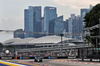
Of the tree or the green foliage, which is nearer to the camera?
the tree

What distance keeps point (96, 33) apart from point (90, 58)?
49.8 ft

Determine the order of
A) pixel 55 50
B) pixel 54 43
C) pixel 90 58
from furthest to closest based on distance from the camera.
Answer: pixel 54 43
pixel 55 50
pixel 90 58

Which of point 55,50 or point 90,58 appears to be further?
point 55,50

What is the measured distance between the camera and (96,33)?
5906 cm

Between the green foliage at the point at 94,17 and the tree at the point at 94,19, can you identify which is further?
the green foliage at the point at 94,17

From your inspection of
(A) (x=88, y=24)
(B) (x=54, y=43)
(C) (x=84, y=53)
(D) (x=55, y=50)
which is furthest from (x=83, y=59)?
(B) (x=54, y=43)

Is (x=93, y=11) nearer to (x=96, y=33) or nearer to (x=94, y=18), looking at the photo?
(x=94, y=18)

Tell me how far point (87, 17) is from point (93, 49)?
21.2 metres

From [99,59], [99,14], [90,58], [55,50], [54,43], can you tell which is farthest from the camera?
[54,43]

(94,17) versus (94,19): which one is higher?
(94,17)

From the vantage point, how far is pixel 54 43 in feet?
653

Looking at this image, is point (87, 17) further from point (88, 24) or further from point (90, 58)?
point (90, 58)

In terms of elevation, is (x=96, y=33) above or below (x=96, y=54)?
above

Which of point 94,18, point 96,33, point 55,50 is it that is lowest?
point 55,50
